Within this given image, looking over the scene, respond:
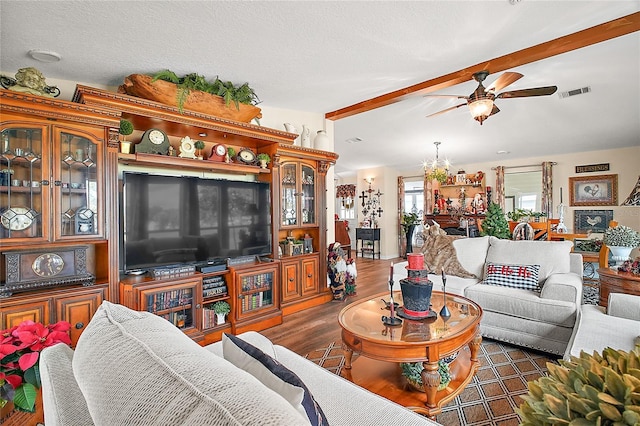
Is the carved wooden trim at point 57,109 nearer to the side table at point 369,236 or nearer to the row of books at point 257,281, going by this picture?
the row of books at point 257,281

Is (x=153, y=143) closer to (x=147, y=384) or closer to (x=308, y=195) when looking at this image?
(x=308, y=195)

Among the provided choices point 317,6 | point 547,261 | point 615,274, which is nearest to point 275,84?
point 317,6

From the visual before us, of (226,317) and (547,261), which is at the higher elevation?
(547,261)

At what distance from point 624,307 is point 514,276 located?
90 cm

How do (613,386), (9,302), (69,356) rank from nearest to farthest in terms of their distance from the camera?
(613,386) < (69,356) < (9,302)

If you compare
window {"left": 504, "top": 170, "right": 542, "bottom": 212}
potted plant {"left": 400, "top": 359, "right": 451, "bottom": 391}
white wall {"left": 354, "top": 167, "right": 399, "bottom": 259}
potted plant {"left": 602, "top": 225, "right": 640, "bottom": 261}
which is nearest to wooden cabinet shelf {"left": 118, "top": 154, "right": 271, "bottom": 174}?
potted plant {"left": 400, "top": 359, "right": 451, "bottom": 391}

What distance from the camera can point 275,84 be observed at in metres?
3.26

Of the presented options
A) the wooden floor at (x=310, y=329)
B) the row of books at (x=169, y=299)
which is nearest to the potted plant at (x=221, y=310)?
the row of books at (x=169, y=299)

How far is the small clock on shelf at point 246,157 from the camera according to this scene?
11.4 ft

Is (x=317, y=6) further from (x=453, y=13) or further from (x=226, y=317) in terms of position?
(x=226, y=317)

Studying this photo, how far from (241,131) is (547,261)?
3.40m

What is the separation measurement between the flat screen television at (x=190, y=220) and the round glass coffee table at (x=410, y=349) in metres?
1.60

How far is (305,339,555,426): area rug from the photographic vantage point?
181 centimetres

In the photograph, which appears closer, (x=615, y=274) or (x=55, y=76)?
(x=615, y=274)
